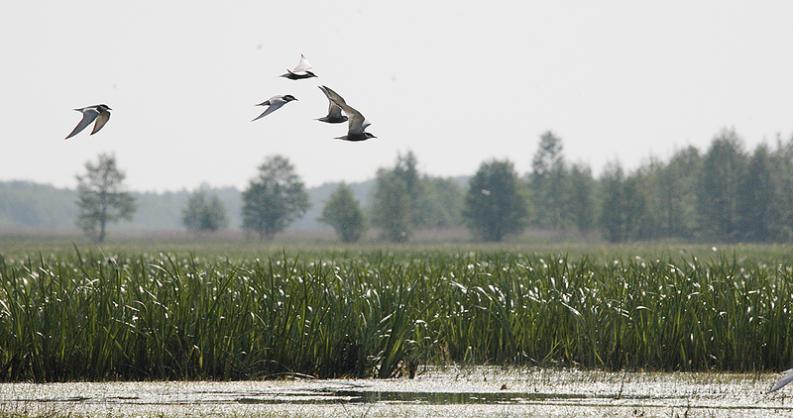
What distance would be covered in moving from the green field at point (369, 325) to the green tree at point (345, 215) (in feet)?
301

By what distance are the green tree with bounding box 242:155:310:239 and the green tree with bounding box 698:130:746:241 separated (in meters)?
41.8

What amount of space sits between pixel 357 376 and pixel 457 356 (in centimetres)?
187

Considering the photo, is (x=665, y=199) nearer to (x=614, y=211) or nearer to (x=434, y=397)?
(x=614, y=211)

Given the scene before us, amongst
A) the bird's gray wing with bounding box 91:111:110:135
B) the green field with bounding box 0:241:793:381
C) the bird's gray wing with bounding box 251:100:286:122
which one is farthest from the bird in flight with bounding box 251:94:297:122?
the green field with bounding box 0:241:793:381

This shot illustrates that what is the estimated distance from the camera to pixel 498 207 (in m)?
106

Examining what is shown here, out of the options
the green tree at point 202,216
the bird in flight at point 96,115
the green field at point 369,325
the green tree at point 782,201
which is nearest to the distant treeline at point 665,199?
the green tree at point 782,201

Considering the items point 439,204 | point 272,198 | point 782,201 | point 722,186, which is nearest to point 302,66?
point 782,201

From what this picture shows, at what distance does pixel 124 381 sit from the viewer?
1135 cm

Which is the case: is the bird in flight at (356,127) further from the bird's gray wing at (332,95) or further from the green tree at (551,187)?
the green tree at (551,187)

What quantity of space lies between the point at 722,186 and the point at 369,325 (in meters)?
87.8

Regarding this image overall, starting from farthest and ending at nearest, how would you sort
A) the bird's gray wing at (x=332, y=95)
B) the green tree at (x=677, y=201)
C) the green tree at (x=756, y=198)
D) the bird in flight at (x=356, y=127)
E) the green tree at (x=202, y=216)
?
the green tree at (x=202, y=216) < the green tree at (x=677, y=201) < the green tree at (x=756, y=198) < the bird in flight at (x=356, y=127) < the bird's gray wing at (x=332, y=95)

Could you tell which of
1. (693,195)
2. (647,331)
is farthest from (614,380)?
(693,195)

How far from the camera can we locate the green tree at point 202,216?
394 ft

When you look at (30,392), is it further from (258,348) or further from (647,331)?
(647,331)
